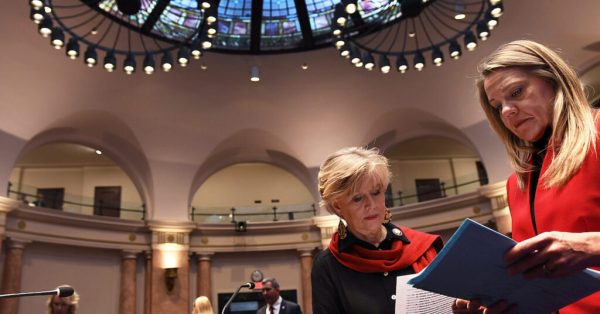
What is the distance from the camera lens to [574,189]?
1712 mm

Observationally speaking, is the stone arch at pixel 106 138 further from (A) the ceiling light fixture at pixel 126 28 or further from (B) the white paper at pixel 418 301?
(B) the white paper at pixel 418 301

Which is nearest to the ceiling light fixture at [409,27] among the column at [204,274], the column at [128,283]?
the column at [204,274]

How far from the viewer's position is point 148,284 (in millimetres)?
15555

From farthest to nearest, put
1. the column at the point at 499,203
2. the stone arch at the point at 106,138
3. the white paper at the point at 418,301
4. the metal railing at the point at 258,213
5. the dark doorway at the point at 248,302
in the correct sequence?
1. the metal railing at the point at 258,213
2. the dark doorway at the point at 248,302
3. the stone arch at the point at 106,138
4. the column at the point at 499,203
5. the white paper at the point at 418,301

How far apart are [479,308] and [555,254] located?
0.43m

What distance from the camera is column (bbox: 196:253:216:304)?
647 inches

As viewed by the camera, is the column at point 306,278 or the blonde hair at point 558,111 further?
the column at point 306,278

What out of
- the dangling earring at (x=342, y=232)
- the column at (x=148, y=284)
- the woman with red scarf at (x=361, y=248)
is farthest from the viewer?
the column at (x=148, y=284)

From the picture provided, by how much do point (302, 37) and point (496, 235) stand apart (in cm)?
1427

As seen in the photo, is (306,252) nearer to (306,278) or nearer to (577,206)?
(306,278)

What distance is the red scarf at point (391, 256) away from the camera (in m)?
2.45

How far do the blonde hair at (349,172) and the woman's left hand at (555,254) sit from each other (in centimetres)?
109

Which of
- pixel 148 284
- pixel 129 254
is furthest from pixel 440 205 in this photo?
pixel 129 254

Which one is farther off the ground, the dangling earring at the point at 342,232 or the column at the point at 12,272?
the column at the point at 12,272
